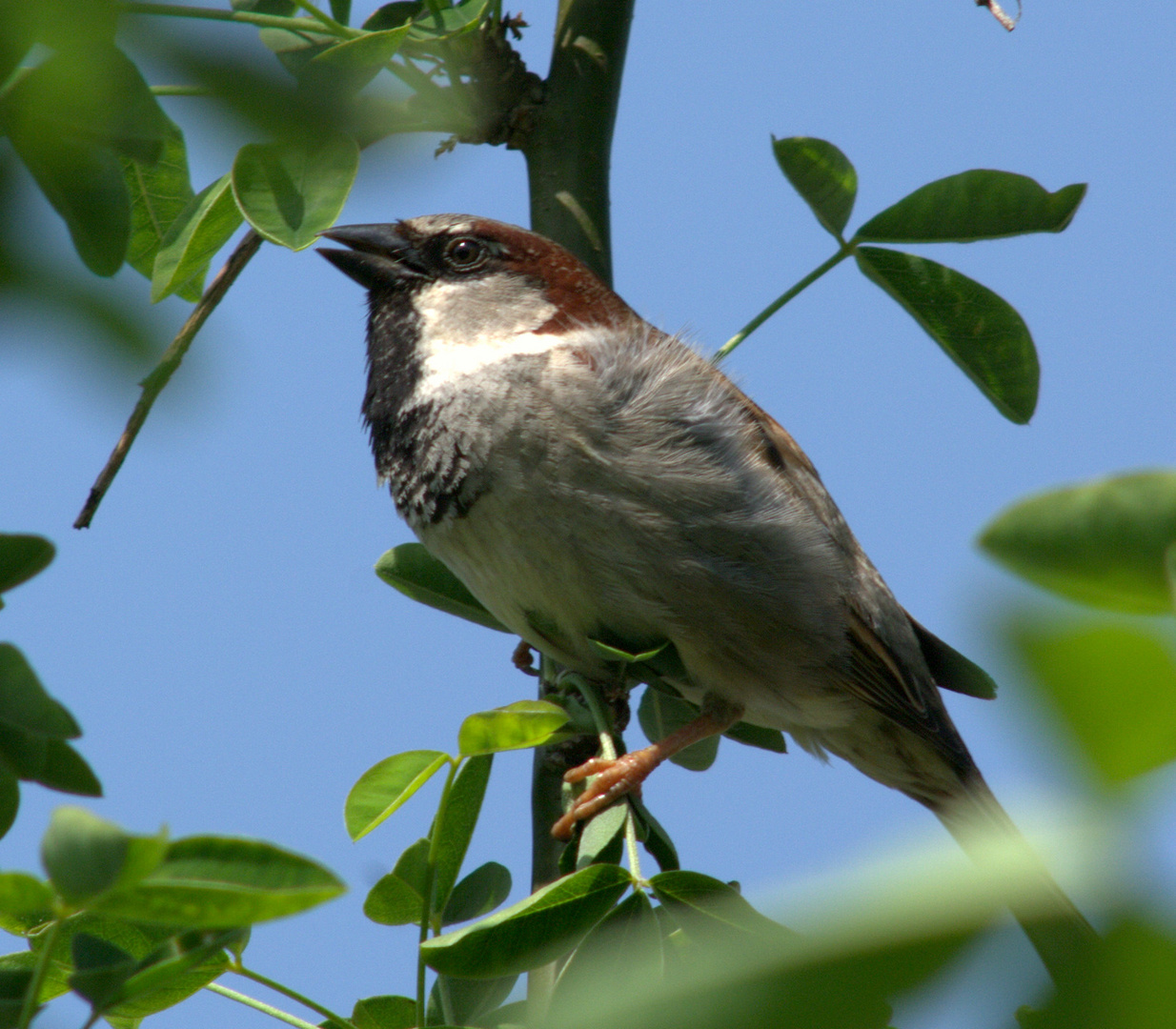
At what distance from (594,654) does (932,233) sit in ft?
3.41

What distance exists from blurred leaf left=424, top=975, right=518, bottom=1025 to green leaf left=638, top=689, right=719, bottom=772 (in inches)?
37.3

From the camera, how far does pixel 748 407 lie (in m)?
3.01

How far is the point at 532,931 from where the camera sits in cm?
158

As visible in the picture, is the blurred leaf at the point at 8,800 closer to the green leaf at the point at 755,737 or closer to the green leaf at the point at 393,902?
the green leaf at the point at 393,902

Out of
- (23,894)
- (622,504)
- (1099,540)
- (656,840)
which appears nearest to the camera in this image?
(1099,540)

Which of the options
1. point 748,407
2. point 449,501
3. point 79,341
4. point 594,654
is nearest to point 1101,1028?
point 79,341

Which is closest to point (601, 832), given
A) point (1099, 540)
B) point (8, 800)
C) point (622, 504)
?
point (622, 504)

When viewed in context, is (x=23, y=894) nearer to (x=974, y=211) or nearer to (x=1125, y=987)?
(x=1125, y=987)

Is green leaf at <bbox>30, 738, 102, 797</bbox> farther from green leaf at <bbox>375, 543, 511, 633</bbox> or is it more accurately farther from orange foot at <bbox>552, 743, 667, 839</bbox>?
green leaf at <bbox>375, 543, 511, 633</bbox>

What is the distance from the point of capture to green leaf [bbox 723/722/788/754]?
2.88 m

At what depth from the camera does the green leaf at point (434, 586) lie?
2.59 m

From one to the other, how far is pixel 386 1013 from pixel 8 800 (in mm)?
709

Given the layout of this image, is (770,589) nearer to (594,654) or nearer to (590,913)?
(594,654)

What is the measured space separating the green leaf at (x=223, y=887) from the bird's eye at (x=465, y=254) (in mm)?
2396
